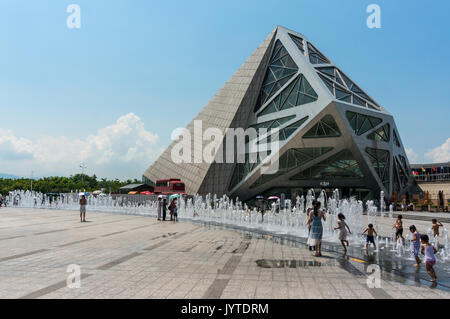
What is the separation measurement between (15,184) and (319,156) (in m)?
77.5

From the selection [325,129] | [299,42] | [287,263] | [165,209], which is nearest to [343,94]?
[325,129]

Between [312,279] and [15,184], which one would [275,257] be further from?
[15,184]

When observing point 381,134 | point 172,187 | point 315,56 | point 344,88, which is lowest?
point 172,187

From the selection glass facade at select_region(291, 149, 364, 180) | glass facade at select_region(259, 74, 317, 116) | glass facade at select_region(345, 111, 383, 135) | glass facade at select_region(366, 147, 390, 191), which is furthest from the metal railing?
glass facade at select_region(259, 74, 317, 116)

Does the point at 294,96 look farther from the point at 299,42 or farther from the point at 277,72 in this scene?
the point at 299,42

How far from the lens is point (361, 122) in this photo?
34469 millimetres

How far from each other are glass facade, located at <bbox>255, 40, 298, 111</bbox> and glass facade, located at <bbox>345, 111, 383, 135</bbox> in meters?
9.76

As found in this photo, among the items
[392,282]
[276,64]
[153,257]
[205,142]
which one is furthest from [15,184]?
[392,282]

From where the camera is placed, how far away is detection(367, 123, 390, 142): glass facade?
3528cm

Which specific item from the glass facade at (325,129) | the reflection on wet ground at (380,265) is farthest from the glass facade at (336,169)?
the reflection on wet ground at (380,265)

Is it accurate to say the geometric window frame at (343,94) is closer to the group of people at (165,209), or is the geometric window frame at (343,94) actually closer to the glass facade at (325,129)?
the glass facade at (325,129)

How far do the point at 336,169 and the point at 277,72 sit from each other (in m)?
15.2

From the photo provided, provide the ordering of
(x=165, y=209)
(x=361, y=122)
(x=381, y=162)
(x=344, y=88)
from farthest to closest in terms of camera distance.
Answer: (x=344, y=88)
(x=381, y=162)
(x=361, y=122)
(x=165, y=209)

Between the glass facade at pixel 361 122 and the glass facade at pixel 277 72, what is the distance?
976 cm
